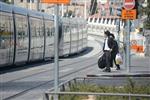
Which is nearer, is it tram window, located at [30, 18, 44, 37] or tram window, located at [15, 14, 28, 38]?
tram window, located at [15, 14, 28, 38]

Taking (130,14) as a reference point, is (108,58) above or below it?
below

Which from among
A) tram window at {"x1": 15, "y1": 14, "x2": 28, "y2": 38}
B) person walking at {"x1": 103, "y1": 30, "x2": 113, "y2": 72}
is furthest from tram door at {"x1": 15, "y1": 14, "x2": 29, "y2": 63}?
person walking at {"x1": 103, "y1": 30, "x2": 113, "y2": 72}

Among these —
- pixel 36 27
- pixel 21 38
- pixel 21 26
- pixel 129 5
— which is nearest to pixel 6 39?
pixel 21 38

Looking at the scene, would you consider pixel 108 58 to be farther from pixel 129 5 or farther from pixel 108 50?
pixel 129 5

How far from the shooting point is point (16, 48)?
33094mm

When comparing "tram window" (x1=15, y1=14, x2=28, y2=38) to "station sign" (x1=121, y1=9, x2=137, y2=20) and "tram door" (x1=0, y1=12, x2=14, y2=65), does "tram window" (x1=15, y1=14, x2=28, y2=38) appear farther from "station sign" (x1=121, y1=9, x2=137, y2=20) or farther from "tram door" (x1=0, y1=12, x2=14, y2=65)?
"station sign" (x1=121, y1=9, x2=137, y2=20)

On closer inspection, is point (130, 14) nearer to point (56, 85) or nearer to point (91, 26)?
point (56, 85)

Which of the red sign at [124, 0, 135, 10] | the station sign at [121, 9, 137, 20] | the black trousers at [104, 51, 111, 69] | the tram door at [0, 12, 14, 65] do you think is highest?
the red sign at [124, 0, 135, 10]

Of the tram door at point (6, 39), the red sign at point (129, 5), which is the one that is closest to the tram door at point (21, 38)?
the tram door at point (6, 39)

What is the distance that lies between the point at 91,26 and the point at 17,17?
424 ft

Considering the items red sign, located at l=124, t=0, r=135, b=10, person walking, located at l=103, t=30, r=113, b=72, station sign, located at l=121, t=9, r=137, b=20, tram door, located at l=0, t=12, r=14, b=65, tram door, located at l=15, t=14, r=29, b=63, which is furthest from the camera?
tram door, located at l=15, t=14, r=29, b=63

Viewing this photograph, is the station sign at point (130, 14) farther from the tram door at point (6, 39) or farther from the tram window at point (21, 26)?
the tram window at point (21, 26)

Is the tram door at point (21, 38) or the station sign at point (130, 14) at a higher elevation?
the station sign at point (130, 14)

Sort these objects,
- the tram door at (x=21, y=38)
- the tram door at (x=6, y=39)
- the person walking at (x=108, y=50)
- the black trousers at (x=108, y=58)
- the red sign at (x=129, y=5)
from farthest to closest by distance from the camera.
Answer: the tram door at (x=21, y=38), the black trousers at (x=108, y=58), the person walking at (x=108, y=50), the tram door at (x=6, y=39), the red sign at (x=129, y=5)
